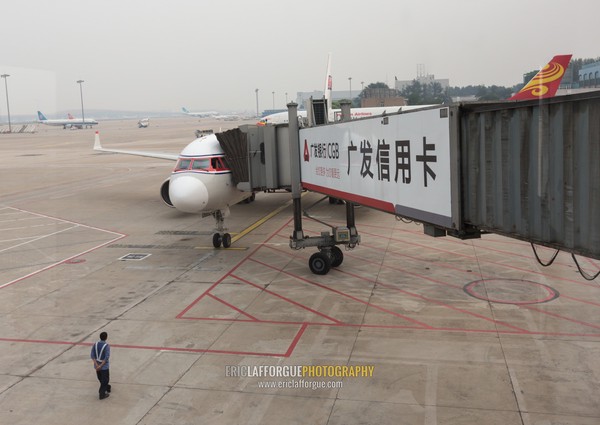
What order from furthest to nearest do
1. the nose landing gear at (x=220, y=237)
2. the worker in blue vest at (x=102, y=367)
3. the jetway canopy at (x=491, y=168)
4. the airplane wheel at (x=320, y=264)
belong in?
the nose landing gear at (x=220, y=237), the airplane wheel at (x=320, y=264), the worker in blue vest at (x=102, y=367), the jetway canopy at (x=491, y=168)

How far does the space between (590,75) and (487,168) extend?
6526 millimetres

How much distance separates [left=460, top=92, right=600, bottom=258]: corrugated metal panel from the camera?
8.12 meters

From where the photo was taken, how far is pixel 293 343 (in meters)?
14.7

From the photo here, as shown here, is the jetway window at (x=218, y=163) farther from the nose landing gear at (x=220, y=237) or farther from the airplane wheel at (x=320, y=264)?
the airplane wheel at (x=320, y=264)

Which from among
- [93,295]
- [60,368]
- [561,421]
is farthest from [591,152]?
[93,295]

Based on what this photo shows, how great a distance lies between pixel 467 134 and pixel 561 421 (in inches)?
226

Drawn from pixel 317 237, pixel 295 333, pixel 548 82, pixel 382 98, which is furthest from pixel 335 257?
pixel 382 98

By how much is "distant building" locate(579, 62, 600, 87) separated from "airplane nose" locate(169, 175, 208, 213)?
593 inches

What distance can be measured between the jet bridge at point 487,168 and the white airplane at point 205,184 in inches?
340

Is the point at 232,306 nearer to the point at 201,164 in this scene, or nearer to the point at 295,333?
the point at 295,333

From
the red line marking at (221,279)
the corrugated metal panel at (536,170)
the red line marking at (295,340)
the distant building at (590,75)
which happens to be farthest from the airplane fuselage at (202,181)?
the corrugated metal panel at (536,170)

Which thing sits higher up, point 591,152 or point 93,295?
point 591,152

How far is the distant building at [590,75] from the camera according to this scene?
44.7ft

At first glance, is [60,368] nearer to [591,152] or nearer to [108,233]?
[591,152]
